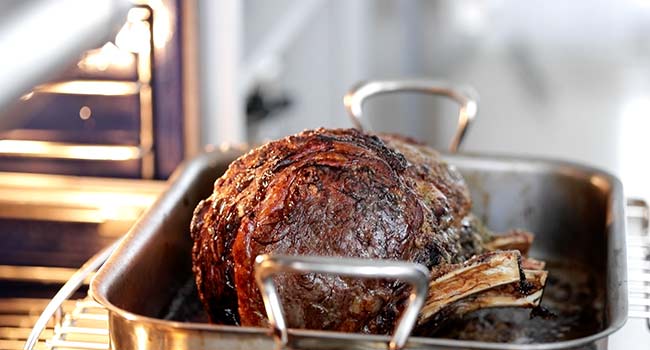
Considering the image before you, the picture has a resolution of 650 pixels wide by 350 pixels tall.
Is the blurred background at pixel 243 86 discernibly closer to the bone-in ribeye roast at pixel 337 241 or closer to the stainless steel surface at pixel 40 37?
the stainless steel surface at pixel 40 37

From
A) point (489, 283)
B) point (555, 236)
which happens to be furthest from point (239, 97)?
point (489, 283)

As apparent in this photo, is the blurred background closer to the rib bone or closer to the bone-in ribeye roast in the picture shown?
the bone-in ribeye roast

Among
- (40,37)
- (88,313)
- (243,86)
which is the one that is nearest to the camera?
(40,37)

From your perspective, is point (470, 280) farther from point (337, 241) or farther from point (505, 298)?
point (337, 241)

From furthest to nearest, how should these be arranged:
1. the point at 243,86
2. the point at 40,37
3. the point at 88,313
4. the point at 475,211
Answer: the point at 243,86
the point at 475,211
the point at 88,313
the point at 40,37

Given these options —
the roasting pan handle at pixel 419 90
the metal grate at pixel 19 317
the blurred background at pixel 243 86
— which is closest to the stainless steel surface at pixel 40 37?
the blurred background at pixel 243 86

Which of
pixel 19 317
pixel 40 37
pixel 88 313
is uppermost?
pixel 40 37

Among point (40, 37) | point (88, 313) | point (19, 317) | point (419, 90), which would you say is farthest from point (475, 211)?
point (40, 37)
